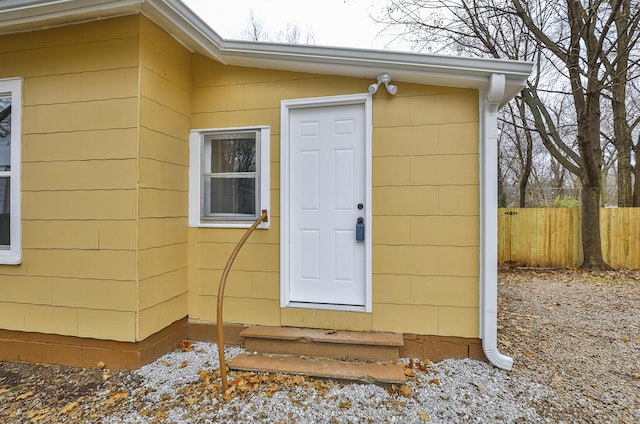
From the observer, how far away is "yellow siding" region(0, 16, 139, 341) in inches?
102

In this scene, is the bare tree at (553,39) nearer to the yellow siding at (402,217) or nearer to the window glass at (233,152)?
the yellow siding at (402,217)

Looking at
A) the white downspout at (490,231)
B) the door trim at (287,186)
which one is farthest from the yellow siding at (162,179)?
the white downspout at (490,231)

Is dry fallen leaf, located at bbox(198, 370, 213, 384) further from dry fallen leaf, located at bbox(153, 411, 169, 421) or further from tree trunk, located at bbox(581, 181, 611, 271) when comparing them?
tree trunk, located at bbox(581, 181, 611, 271)

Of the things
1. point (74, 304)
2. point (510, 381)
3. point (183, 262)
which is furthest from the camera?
point (183, 262)

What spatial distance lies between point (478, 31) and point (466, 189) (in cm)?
611

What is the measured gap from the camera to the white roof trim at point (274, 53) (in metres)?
2.47

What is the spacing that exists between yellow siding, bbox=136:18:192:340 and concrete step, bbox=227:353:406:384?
2.60 ft

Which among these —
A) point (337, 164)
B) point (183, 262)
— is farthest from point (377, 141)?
point (183, 262)

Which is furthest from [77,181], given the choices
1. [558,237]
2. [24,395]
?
[558,237]

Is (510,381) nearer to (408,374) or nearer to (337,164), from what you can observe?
(408,374)

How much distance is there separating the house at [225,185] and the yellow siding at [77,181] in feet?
0.04

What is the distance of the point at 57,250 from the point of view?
2715 mm

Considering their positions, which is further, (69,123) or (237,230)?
(237,230)

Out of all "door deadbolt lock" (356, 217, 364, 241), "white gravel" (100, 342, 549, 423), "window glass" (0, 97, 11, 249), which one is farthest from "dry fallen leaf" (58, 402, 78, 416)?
"door deadbolt lock" (356, 217, 364, 241)
